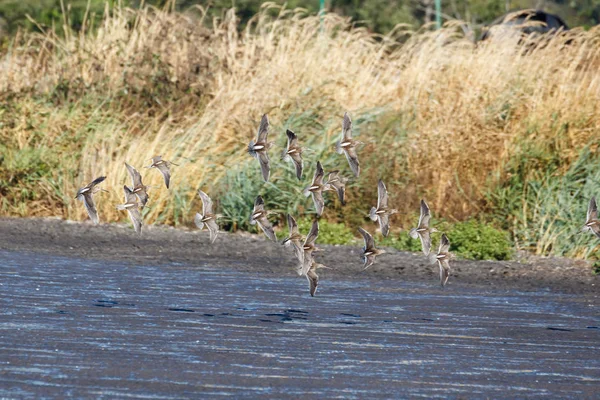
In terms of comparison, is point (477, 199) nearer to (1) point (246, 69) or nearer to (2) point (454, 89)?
(2) point (454, 89)

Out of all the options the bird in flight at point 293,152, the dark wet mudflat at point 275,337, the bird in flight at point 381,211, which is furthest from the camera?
the bird in flight at point 381,211

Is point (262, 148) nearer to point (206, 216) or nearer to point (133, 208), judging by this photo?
point (206, 216)

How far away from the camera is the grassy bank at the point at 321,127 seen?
603 inches

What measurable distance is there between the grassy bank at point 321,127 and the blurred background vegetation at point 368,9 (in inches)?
650

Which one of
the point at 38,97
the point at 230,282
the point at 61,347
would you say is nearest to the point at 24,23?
the point at 38,97

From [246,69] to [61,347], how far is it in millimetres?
10872

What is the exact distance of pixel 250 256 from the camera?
525 inches

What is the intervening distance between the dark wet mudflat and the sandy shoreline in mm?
549

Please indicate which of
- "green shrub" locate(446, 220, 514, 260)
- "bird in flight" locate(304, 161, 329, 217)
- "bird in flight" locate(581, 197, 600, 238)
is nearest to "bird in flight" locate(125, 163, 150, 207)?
"bird in flight" locate(304, 161, 329, 217)

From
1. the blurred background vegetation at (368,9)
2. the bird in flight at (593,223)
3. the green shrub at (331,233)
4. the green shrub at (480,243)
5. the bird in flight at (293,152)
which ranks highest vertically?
the bird in flight at (293,152)

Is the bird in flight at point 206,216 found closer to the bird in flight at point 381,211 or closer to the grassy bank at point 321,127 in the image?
the bird in flight at point 381,211

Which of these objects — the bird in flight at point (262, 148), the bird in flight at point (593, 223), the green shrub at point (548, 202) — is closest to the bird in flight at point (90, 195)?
the bird in flight at point (262, 148)

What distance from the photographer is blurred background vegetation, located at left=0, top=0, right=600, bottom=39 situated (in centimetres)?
3797

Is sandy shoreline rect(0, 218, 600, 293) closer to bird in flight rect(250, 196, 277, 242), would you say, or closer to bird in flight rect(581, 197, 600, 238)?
bird in flight rect(581, 197, 600, 238)
